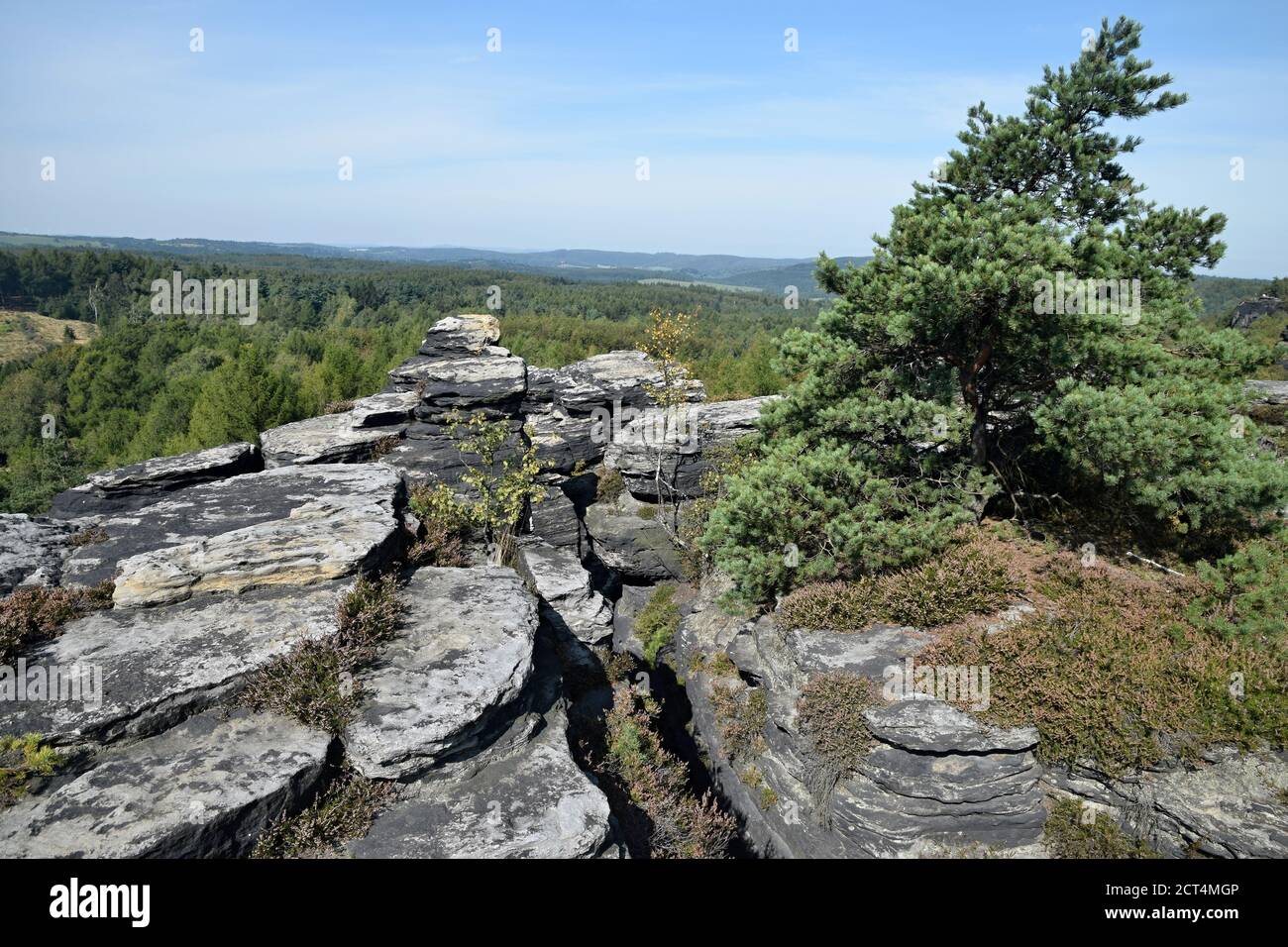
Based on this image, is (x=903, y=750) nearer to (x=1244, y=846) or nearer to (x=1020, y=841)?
(x=1020, y=841)

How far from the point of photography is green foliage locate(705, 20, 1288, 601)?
10328 mm

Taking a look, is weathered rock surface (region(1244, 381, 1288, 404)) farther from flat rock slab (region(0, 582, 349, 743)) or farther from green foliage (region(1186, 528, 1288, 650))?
flat rock slab (region(0, 582, 349, 743))

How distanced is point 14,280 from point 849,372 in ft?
556

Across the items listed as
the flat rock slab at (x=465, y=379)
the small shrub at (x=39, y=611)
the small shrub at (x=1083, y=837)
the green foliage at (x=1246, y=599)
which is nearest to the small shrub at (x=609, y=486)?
the flat rock slab at (x=465, y=379)

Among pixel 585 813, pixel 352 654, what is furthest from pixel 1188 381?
pixel 352 654

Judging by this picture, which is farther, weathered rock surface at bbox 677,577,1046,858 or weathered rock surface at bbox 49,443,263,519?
weathered rock surface at bbox 49,443,263,519

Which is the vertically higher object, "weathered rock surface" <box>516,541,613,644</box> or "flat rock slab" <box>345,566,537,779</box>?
"flat rock slab" <box>345,566,537,779</box>

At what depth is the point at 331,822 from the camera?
7.34 m

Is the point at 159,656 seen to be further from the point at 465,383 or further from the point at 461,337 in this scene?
the point at 461,337

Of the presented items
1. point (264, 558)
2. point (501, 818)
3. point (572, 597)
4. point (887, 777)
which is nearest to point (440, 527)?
point (264, 558)

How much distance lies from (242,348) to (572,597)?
1239 inches

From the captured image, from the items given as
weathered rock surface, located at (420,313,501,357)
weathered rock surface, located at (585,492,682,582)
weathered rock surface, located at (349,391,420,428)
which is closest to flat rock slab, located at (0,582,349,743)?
weathered rock surface, located at (349,391,420,428)

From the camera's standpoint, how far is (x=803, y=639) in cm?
1139

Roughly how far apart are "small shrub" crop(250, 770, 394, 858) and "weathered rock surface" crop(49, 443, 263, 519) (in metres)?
10.8
